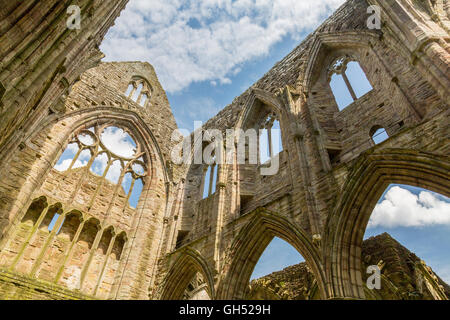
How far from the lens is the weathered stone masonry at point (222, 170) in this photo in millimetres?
5312

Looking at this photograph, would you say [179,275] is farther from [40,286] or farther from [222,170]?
[40,286]

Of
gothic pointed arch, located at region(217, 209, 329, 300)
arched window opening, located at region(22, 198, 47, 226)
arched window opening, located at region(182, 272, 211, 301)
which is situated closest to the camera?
gothic pointed arch, located at region(217, 209, 329, 300)

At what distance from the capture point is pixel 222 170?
32.4 feet

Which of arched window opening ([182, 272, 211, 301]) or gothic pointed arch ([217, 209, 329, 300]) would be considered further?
arched window opening ([182, 272, 211, 301])

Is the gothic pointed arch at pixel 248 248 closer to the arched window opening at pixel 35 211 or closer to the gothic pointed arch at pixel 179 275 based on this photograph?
the gothic pointed arch at pixel 179 275

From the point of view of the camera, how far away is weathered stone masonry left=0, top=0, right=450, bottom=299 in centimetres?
531

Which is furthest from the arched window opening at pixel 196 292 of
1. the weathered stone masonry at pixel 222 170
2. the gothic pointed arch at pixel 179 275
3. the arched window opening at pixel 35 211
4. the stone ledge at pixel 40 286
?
the arched window opening at pixel 35 211

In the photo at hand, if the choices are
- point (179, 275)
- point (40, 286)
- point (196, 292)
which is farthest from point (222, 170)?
point (40, 286)

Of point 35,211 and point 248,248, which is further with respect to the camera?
point 35,211

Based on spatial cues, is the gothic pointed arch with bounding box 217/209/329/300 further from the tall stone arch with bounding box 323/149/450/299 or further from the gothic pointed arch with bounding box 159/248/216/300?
the gothic pointed arch with bounding box 159/248/216/300

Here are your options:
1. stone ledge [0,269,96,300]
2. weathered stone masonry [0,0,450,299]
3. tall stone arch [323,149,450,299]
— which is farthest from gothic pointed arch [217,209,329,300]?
stone ledge [0,269,96,300]
